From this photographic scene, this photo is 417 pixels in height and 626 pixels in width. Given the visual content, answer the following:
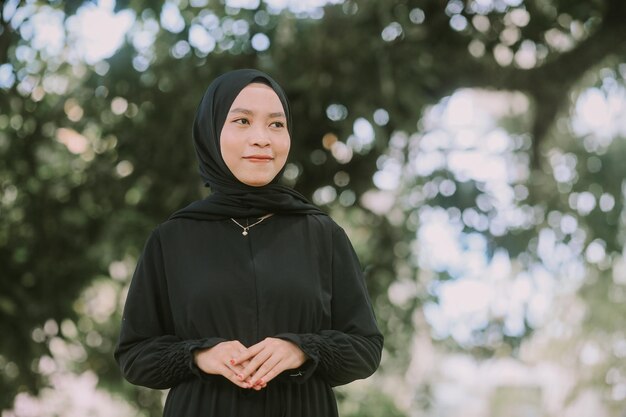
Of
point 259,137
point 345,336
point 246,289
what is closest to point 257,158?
point 259,137

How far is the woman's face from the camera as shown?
6.97 feet

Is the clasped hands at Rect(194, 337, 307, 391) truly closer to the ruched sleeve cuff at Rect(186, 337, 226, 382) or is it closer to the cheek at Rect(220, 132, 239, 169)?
the ruched sleeve cuff at Rect(186, 337, 226, 382)

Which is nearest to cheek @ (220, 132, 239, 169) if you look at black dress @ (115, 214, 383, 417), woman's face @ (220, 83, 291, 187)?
woman's face @ (220, 83, 291, 187)

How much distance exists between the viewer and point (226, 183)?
217 centimetres

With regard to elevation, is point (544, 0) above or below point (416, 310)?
above

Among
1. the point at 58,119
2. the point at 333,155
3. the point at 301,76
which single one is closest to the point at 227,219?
the point at 301,76

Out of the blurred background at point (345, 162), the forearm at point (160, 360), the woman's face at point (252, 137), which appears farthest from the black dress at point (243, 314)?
the blurred background at point (345, 162)

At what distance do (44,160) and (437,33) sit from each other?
2483mm

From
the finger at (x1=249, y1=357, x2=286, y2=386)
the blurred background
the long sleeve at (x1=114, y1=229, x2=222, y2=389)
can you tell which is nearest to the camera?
the finger at (x1=249, y1=357, x2=286, y2=386)

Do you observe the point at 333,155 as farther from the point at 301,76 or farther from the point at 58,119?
the point at 58,119

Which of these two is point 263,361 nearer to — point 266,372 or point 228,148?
point 266,372

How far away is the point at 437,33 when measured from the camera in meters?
5.25

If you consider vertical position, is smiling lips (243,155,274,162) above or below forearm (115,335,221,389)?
above

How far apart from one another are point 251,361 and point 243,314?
15 cm
